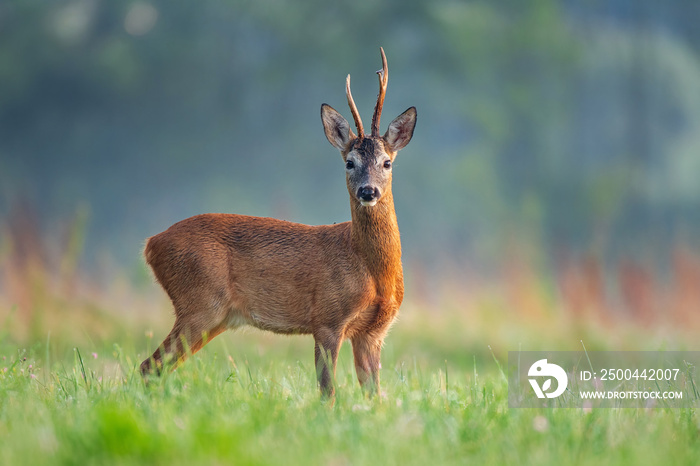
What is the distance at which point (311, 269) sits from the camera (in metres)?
4.65

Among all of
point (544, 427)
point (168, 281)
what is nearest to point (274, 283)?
point (168, 281)

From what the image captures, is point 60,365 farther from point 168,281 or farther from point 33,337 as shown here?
point 33,337

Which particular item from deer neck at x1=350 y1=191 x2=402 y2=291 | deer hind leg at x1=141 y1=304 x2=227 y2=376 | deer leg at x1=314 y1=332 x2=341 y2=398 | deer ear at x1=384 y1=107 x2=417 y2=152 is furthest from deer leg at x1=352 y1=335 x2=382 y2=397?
deer ear at x1=384 y1=107 x2=417 y2=152

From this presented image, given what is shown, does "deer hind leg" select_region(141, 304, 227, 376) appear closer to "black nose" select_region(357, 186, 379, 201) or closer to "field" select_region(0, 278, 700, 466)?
"field" select_region(0, 278, 700, 466)

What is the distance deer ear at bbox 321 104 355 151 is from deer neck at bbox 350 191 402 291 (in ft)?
1.42

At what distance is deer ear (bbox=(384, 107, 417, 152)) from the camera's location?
479cm

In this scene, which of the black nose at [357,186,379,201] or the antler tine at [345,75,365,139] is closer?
the black nose at [357,186,379,201]

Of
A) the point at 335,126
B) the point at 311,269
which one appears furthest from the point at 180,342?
the point at 335,126

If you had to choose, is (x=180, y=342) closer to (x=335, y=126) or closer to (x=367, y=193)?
(x=367, y=193)

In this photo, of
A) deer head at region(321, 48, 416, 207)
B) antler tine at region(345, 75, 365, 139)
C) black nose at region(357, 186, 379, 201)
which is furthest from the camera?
antler tine at region(345, 75, 365, 139)

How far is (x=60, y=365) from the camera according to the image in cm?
477

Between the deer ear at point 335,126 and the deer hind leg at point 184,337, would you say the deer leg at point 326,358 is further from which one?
the deer ear at point 335,126

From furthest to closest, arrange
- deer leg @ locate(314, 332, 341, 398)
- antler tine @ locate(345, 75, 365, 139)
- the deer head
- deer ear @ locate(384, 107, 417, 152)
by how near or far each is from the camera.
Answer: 1. deer ear @ locate(384, 107, 417, 152)
2. antler tine @ locate(345, 75, 365, 139)
3. the deer head
4. deer leg @ locate(314, 332, 341, 398)

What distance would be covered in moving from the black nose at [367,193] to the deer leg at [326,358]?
80cm
